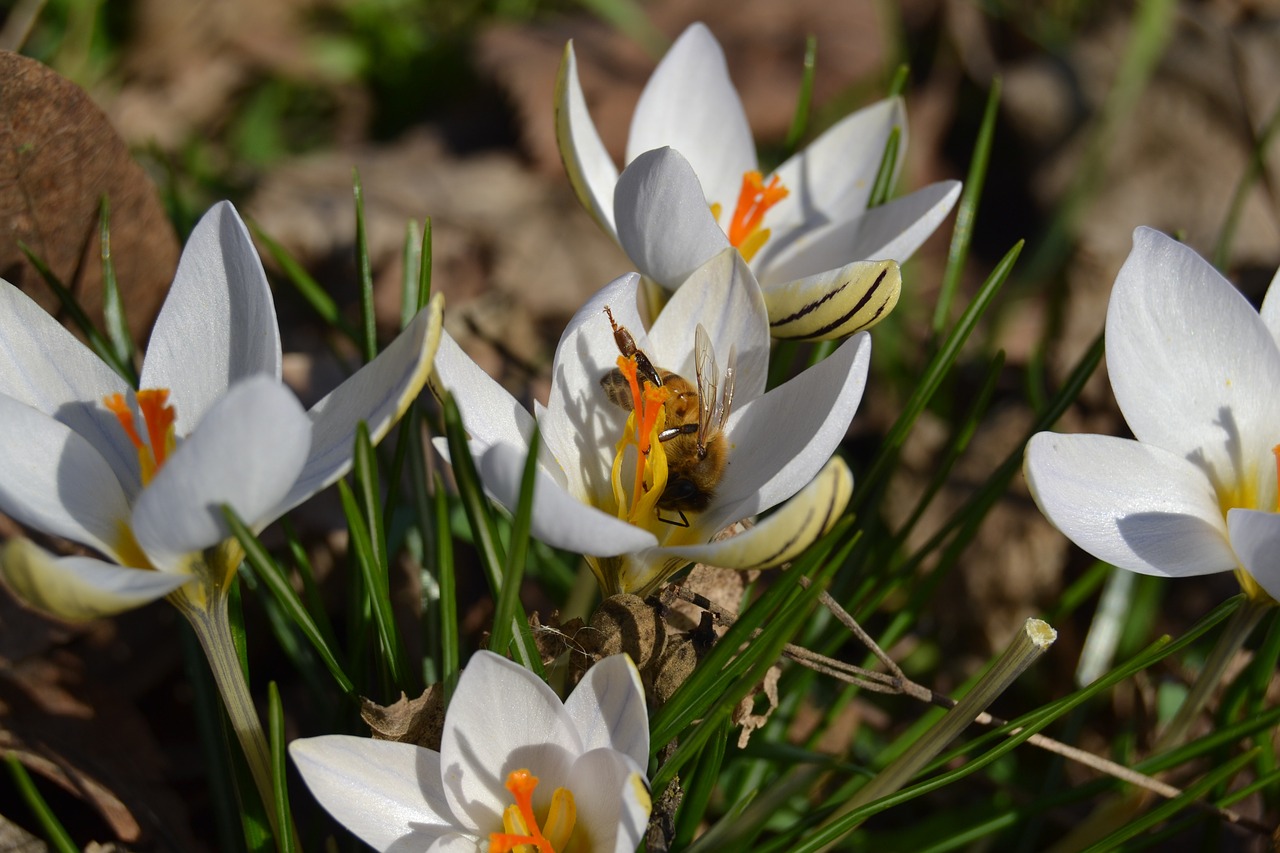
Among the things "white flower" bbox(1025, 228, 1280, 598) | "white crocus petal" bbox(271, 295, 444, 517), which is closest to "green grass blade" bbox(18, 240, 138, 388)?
"white crocus petal" bbox(271, 295, 444, 517)

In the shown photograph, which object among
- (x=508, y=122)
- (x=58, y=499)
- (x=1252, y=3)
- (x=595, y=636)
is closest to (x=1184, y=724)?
(x=595, y=636)

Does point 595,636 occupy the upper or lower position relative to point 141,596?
lower

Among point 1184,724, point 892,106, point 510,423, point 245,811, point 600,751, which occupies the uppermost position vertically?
point 892,106

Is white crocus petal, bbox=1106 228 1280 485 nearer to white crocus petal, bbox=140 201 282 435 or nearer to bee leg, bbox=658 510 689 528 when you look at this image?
bee leg, bbox=658 510 689 528

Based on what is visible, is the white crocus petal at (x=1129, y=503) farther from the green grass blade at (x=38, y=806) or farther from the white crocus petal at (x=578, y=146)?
the green grass blade at (x=38, y=806)

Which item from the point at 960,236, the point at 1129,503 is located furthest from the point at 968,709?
the point at 960,236

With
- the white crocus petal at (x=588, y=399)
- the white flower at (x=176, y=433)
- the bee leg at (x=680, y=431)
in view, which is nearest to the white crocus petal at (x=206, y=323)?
the white flower at (x=176, y=433)

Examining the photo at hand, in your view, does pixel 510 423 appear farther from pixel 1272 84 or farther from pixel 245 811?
pixel 1272 84
